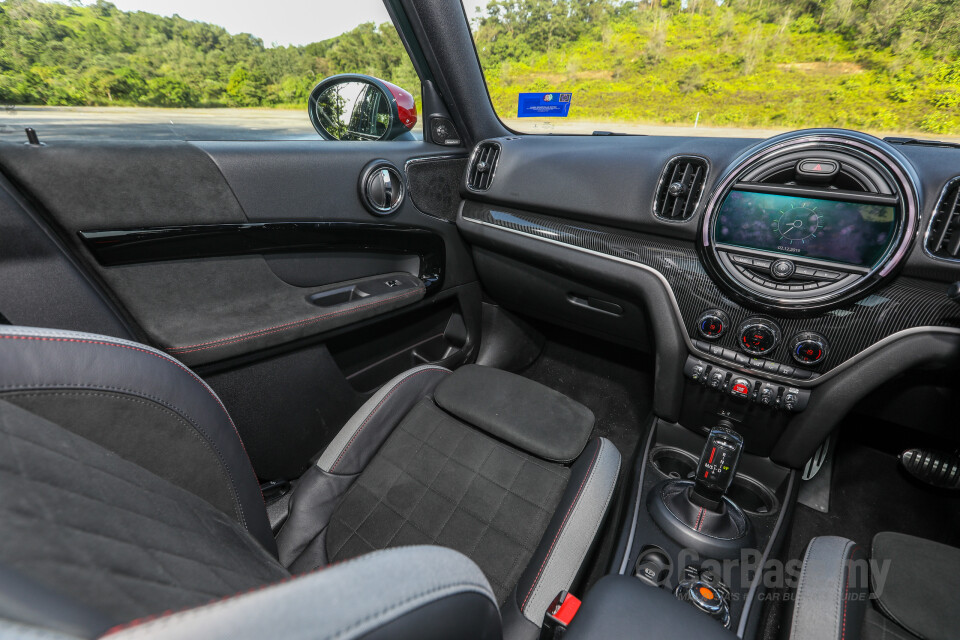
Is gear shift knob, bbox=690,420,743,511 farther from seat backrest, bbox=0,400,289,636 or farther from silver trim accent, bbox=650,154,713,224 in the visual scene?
seat backrest, bbox=0,400,289,636

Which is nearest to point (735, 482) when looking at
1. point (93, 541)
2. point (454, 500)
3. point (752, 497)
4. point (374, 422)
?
point (752, 497)

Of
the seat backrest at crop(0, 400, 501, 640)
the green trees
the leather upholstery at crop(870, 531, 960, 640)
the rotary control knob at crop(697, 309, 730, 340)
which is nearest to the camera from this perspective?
the seat backrest at crop(0, 400, 501, 640)

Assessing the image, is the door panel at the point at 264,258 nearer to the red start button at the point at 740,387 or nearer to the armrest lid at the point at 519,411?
the armrest lid at the point at 519,411

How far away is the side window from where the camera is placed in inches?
48.7

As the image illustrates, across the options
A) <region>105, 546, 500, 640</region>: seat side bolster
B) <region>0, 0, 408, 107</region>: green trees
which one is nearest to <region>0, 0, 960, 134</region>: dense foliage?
<region>0, 0, 408, 107</region>: green trees

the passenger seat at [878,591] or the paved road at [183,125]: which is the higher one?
the paved road at [183,125]

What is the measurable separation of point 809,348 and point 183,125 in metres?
2.01

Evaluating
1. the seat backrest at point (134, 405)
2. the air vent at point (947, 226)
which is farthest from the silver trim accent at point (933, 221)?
the seat backrest at point (134, 405)

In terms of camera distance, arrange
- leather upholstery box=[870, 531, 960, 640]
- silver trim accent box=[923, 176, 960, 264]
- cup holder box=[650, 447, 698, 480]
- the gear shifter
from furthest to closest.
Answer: cup holder box=[650, 447, 698, 480] → the gear shifter → silver trim accent box=[923, 176, 960, 264] → leather upholstery box=[870, 531, 960, 640]

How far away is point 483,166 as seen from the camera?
2021 millimetres

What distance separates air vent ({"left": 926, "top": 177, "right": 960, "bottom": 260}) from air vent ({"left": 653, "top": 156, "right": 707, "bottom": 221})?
1.78 feet

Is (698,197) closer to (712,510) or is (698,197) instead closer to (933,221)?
(933,221)

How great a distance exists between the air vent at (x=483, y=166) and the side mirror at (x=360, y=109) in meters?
0.30

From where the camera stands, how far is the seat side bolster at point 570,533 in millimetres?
1052
